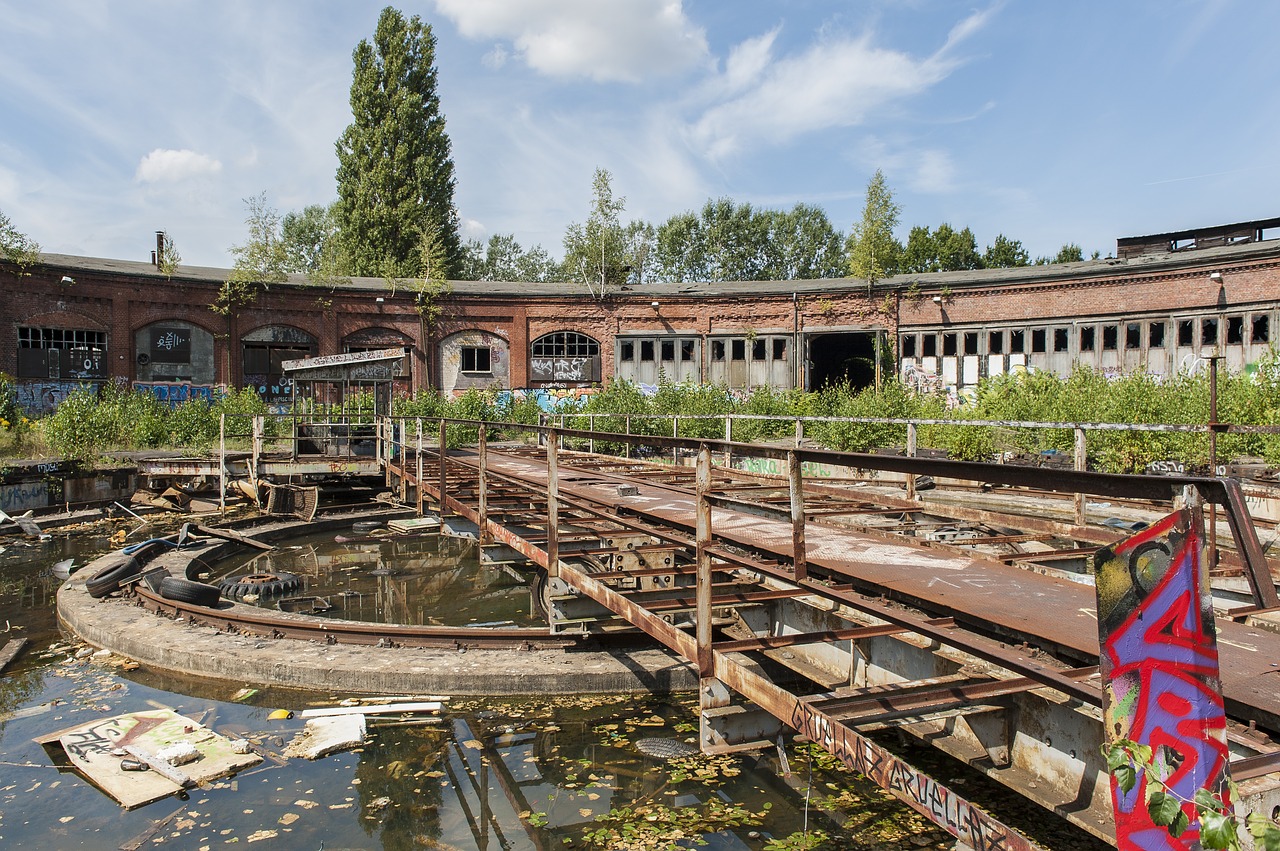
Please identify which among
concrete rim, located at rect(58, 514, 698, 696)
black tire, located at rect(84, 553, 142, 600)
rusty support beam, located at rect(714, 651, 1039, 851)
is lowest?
concrete rim, located at rect(58, 514, 698, 696)

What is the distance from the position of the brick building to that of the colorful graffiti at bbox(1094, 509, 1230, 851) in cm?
2133

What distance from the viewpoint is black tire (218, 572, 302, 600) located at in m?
9.70

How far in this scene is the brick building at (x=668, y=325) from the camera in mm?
21719

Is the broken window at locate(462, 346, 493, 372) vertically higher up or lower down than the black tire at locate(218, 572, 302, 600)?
higher up

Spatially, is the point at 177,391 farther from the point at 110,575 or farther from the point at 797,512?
the point at 797,512

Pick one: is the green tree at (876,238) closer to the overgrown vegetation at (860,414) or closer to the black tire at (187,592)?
the overgrown vegetation at (860,414)

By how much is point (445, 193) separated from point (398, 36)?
7241 millimetres

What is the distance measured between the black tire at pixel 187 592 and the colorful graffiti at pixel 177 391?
55.6 ft

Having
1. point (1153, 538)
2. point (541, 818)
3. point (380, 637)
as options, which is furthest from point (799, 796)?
point (380, 637)

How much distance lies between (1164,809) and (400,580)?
405 inches

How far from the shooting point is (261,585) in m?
9.78

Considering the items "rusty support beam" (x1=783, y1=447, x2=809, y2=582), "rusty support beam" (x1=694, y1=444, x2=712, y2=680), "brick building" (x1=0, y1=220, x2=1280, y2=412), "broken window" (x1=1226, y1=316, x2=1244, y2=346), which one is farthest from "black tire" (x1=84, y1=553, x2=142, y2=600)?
"broken window" (x1=1226, y1=316, x2=1244, y2=346)

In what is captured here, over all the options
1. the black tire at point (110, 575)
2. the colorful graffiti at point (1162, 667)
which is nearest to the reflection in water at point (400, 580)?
the black tire at point (110, 575)

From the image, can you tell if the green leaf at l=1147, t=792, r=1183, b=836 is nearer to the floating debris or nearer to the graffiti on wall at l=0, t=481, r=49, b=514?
the floating debris
